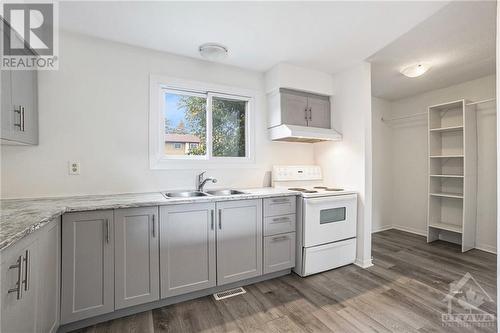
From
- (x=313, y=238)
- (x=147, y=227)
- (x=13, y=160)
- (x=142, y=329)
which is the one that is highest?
(x=13, y=160)

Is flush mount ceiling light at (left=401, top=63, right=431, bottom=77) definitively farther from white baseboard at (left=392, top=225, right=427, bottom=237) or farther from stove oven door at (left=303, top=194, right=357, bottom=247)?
white baseboard at (left=392, top=225, right=427, bottom=237)

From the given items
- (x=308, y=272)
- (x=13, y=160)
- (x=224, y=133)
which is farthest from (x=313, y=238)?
(x=13, y=160)

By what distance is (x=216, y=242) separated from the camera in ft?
6.75

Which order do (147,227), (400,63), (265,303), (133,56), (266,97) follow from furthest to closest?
(266,97) → (400,63) → (133,56) → (265,303) → (147,227)

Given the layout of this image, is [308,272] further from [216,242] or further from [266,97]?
[266,97]

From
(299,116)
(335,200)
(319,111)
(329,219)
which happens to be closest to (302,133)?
(299,116)

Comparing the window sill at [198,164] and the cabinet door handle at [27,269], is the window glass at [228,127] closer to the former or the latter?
the window sill at [198,164]

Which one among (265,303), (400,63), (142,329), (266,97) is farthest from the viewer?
(266,97)

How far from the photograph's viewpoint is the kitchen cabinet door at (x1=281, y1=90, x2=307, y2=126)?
2787mm

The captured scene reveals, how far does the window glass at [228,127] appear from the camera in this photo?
2795mm

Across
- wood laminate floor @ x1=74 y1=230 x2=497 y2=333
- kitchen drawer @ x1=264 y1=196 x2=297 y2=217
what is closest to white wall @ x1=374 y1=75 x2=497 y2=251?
wood laminate floor @ x1=74 y1=230 x2=497 y2=333

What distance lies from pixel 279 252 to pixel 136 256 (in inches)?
53.0

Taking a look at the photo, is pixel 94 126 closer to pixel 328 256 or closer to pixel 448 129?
pixel 328 256

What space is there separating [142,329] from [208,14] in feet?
8.02
